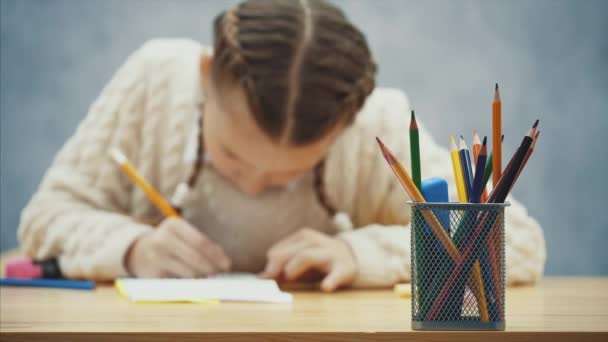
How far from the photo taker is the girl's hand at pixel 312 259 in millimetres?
893

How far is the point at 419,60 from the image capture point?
1601mm

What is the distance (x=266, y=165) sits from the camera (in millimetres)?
965

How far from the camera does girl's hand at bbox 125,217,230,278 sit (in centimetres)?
94

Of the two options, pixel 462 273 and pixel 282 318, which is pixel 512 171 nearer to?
pixel 462 273

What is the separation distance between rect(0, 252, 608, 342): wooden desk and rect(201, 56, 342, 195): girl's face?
0.17 metres

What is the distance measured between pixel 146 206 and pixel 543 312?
0.65 meters

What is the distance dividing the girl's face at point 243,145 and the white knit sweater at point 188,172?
0.42ft

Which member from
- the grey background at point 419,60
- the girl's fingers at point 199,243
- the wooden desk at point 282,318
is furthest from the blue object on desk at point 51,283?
the grey background at point 419,60

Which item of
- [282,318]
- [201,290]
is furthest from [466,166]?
[201,290]

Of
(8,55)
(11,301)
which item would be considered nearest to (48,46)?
(8,55)

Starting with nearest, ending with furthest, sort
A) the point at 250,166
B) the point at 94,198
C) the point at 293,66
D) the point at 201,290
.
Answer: the point at 201,290, the point at 293,66, the point at 250,166, the point at 94,198

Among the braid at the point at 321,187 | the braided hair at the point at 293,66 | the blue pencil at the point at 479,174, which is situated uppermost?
the braided hair at the point at 293,66

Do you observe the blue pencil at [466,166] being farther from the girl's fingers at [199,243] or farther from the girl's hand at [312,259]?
the girl's fingers at [199,243]

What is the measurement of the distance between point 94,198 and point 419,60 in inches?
29.0
